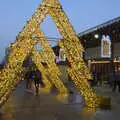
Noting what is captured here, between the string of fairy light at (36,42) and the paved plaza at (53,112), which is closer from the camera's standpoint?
the paved plaza at (53,112)

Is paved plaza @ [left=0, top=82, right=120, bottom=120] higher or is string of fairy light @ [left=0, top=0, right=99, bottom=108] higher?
string of fairy light @ [left=0, top=0, right=99, bottom=108]

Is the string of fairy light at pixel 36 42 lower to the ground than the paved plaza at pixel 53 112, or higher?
higher

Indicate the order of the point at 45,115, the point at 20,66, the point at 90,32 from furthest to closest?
the point at 90,32, the point at 20,66, the point at 45,115

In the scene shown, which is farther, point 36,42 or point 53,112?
point 36,42

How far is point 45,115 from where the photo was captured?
16047mm

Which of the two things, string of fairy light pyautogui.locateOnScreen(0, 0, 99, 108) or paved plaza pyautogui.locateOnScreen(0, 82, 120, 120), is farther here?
string of fairy light pyautogui.locateOnScreen(0, 0, 99, 108)

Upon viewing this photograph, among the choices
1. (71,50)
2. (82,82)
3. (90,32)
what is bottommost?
(82,82)

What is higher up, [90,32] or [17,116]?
[90,32]

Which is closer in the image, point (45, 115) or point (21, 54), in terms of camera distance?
point (45, 115)

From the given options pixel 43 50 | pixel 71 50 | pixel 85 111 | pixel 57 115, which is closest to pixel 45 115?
pixel 57 115

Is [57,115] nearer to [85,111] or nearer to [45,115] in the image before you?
[45,115]

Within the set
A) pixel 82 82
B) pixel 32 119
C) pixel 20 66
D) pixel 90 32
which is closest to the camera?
pixel 32 119

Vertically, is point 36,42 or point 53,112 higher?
point 36,42

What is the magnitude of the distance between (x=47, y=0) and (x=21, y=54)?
2.55 metres
